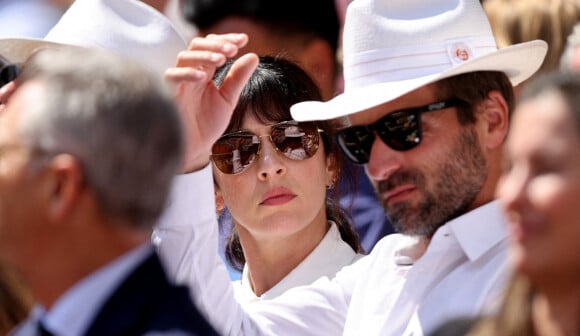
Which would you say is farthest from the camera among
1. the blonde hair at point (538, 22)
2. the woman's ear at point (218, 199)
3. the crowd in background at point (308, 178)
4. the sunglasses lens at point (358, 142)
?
the woman's ear at point (218, 199)

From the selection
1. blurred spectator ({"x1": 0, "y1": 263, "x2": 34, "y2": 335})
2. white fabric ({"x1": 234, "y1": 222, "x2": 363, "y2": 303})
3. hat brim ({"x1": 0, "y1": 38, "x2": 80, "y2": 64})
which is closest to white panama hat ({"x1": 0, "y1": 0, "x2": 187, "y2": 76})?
hat brim ({"x1": 0, "y1": 38, "x2": 80, "y2": 64})

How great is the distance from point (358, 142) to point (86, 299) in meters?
1.38

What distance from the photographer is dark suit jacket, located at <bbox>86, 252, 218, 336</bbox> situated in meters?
2.25

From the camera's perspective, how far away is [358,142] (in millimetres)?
3492

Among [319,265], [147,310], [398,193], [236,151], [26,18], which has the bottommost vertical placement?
[319,265]

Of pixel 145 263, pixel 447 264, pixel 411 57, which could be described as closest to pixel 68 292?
pixel 145 263

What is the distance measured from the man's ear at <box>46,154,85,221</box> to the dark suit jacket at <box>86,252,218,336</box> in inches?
7.3

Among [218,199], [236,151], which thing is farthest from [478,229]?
[218,199]

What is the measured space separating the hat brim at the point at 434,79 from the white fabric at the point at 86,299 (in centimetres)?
129

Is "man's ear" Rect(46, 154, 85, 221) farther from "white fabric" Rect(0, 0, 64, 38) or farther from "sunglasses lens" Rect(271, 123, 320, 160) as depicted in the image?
"white fabric" Rect(0, 0, 64, 38)

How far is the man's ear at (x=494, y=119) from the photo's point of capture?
351 cm

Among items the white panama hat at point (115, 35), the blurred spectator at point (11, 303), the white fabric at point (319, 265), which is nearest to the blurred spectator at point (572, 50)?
the white fabric at point (319, 265)

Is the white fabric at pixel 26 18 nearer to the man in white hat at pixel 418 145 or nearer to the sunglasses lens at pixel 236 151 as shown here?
the sunglasses lens at pixel 236 151

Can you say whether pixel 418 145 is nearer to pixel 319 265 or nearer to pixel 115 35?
pixel 319 265
